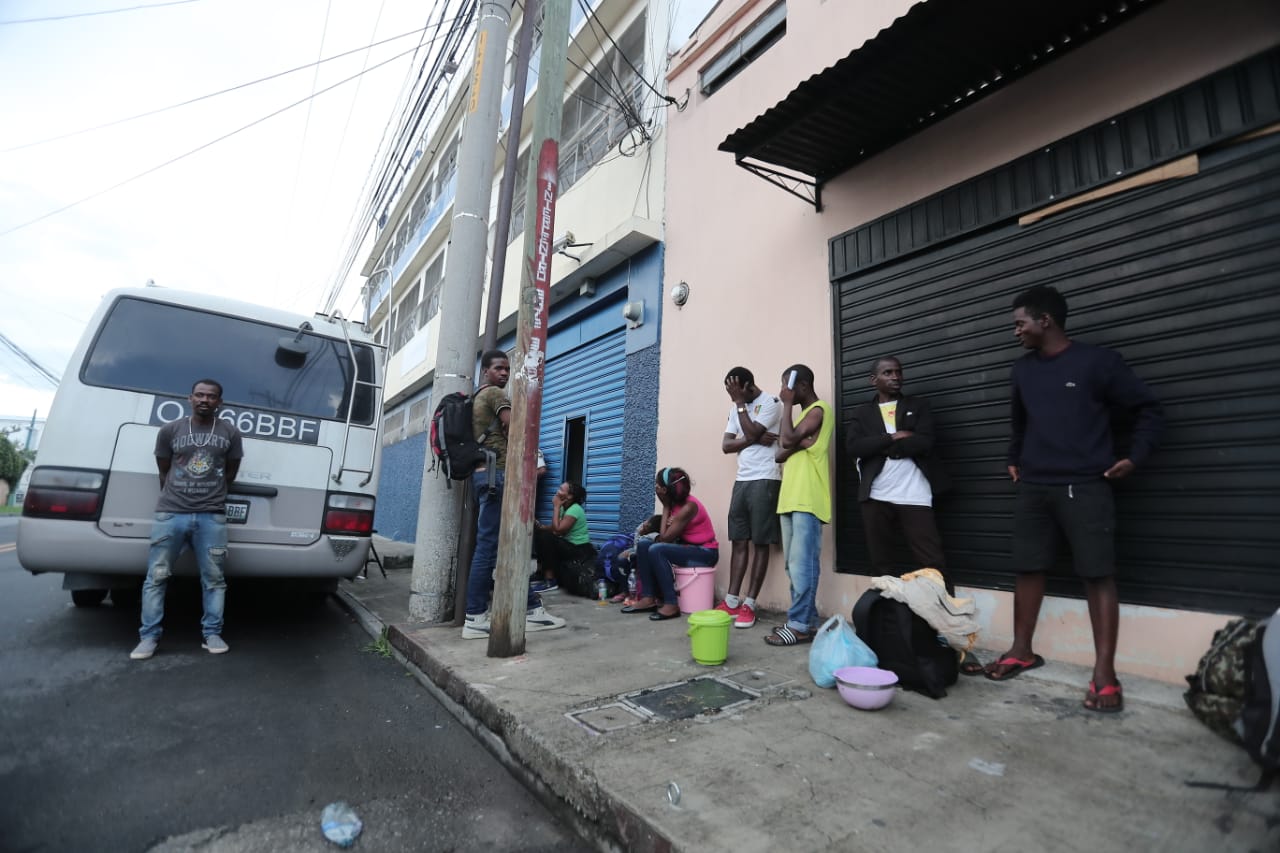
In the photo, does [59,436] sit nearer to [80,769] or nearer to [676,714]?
[80,769]

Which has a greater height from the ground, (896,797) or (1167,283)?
(1167,283)

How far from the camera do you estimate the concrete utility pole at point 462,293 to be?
4.36 metres

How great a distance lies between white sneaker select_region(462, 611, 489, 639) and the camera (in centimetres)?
378

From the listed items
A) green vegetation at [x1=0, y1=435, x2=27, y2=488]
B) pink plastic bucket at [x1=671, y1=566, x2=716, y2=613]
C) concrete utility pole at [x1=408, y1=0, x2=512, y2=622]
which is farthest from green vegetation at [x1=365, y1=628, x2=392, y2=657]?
green vegetation at [x1=0, y1=435, x2=27, y2=488]

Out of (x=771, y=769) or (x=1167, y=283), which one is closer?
(x=771, y=769)

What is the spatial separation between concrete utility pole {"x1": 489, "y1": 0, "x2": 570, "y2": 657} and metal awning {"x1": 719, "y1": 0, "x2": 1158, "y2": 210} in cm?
127

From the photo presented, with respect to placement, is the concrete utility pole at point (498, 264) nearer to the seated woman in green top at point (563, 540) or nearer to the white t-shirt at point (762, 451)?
the seated woman in green top at point (563, 540)

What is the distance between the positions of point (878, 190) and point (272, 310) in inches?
181

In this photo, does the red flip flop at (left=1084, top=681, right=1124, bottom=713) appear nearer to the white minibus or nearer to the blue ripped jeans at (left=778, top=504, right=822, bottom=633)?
the blue ripped jeans at (left=778, top=504, right=822, bottom=633)

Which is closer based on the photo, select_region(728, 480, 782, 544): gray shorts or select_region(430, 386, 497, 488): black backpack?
select_region(430, 386, 497, 488): black backpack

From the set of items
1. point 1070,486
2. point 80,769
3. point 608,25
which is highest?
point 608,25

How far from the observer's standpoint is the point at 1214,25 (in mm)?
2693

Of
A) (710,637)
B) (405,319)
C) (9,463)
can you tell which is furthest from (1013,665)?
(9,463)

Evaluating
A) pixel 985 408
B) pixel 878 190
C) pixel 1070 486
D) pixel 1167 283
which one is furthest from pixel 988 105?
pixel 1070 486
